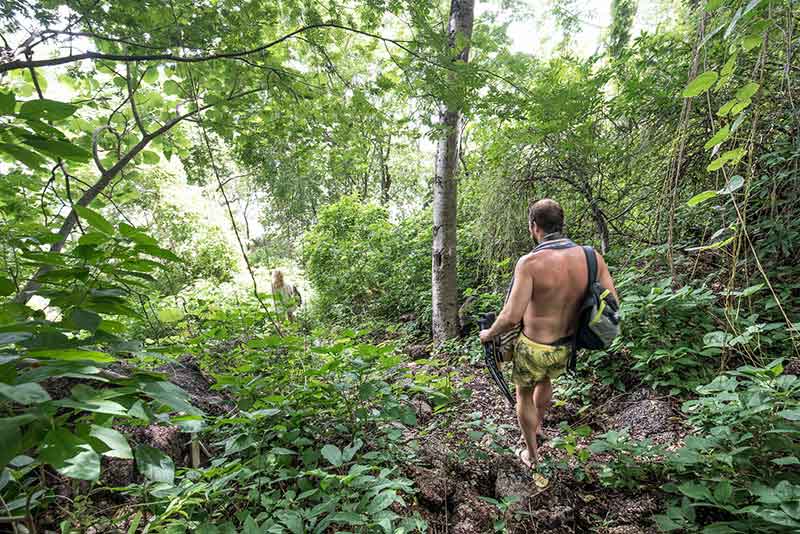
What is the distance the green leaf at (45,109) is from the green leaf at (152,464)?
0.80 m

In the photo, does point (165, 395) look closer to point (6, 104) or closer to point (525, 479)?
point (6, 104)

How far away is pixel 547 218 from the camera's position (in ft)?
8.66

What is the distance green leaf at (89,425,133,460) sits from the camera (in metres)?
0.66

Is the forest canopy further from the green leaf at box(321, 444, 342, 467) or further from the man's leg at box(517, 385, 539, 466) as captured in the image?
the man's leg at box(517, 385, 539, 466)

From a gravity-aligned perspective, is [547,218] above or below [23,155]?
below

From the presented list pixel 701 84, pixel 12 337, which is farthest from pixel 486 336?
pixel 12 337

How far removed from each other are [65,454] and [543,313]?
252 cm

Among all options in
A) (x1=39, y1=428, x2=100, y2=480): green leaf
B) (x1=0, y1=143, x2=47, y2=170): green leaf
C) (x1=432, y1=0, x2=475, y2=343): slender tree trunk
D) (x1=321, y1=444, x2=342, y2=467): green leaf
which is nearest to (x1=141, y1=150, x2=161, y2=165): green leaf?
(x1=0, y1=143, x2=47, y2=170): green leaf

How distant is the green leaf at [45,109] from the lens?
2.40 ft

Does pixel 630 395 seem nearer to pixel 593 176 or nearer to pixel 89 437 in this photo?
pixel 593 176

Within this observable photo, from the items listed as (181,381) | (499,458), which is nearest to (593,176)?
(499,458)

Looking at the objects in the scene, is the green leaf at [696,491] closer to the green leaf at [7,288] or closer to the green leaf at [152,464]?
the green leaf at [152,464]

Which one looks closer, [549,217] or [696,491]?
[696,491]

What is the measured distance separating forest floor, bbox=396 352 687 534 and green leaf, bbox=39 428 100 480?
5.59 ft
